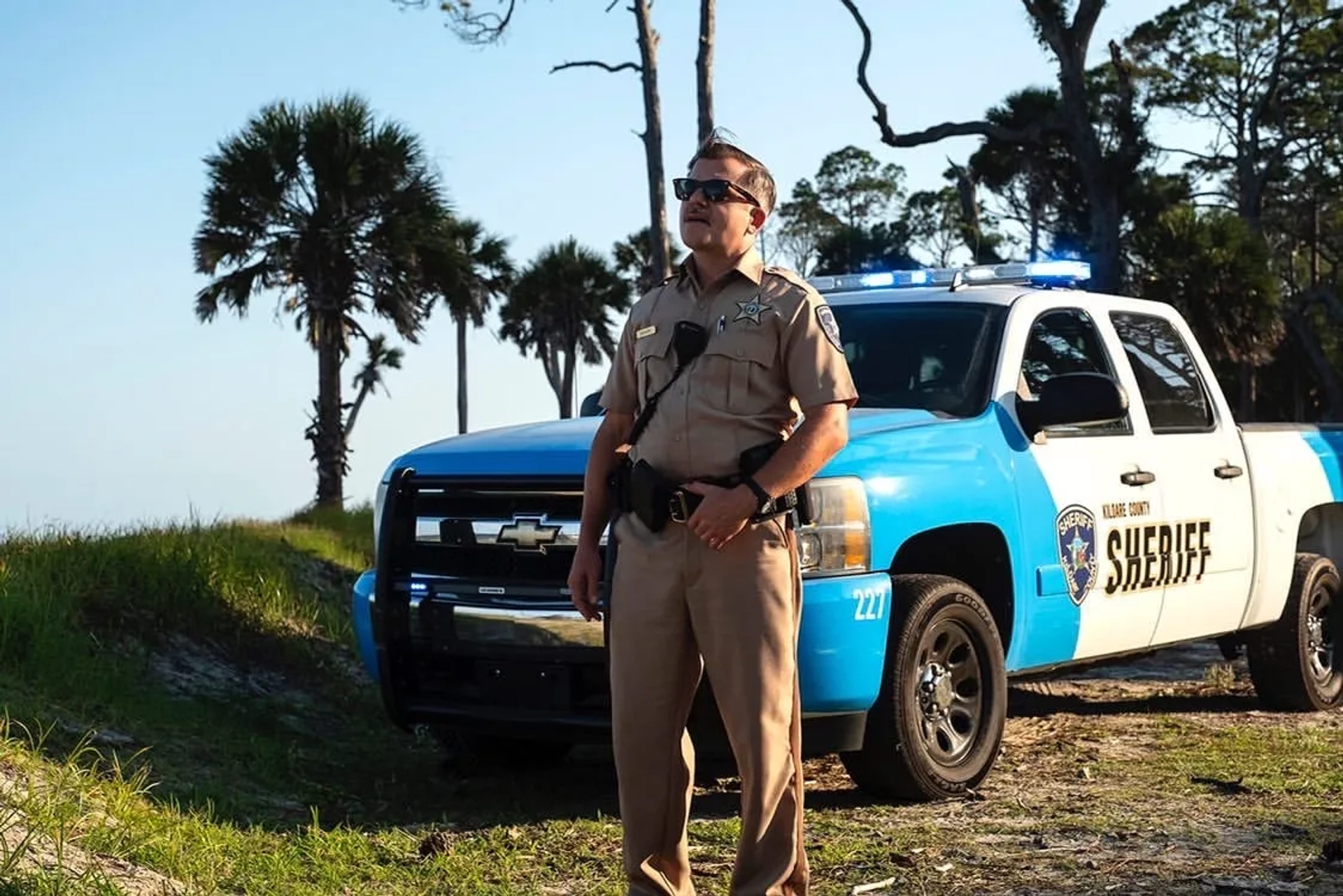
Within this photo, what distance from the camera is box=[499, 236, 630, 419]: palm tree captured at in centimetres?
4900

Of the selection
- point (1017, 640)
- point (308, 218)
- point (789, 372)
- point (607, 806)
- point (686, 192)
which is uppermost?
point (308, 218)

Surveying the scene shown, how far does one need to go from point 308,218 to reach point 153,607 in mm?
15849

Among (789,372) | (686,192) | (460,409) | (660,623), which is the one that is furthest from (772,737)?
(460,409)

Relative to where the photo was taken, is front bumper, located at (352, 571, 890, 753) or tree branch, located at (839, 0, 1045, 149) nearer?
front bumper, located at (352, 571, 890, 753)

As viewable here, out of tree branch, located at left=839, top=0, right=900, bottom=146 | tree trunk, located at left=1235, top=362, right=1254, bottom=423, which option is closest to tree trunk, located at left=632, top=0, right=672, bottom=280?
tree branch, located at left=839, top=0, right=900, bottom=146

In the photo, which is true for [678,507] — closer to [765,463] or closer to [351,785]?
[765,463]

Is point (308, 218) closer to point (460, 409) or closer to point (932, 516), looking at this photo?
point (932, 516)

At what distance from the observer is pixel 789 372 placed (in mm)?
4059

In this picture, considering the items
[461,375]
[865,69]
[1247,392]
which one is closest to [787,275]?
[865,69]

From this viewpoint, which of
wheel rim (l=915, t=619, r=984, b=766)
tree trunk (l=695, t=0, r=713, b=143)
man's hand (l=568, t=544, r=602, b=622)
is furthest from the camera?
tree trunk (l=695, t=0, r=713, b=143)

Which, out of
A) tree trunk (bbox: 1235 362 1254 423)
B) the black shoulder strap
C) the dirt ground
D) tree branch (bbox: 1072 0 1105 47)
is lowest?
the dirt ground

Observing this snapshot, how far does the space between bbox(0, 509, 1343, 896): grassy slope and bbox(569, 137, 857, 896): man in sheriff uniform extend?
2.99 feet

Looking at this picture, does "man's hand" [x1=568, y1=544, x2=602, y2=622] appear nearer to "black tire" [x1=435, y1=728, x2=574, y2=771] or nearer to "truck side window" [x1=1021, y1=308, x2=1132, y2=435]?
"black tire" [x1=435, y1=728, x2=574, y2=771]

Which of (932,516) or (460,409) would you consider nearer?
(932,516)
